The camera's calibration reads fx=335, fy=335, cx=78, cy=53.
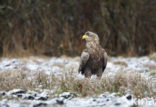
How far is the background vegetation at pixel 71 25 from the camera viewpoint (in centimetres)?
1330

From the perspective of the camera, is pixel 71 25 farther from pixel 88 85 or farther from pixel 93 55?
pixel 88 85

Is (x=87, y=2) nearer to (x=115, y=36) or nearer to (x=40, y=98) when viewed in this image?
(x=115, y=36)

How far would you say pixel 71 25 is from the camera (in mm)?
14320

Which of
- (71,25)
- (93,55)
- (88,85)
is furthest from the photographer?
(71,25)


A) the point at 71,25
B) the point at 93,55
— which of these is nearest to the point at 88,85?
the point at 93,55

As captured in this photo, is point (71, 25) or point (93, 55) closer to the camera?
point (93, 55)

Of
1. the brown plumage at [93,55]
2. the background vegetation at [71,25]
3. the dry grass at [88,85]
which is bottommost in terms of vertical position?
the dry grass at [88,85]

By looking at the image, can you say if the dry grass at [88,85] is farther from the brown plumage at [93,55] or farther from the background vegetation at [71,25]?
the background vegetation at [71,25]

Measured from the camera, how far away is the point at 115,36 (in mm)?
15016

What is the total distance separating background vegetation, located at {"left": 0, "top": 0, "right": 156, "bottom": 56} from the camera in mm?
13305

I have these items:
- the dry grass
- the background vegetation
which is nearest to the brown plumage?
the dry grass

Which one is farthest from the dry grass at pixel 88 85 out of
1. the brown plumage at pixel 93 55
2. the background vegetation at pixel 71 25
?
the background vegetation at pixel 71 25

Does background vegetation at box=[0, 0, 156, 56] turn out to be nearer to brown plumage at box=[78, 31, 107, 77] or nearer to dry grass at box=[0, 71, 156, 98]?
brown plumage at box=[78, 31, 107, 77]

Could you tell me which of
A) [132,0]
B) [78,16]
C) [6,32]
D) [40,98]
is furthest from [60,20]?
[40,98]
